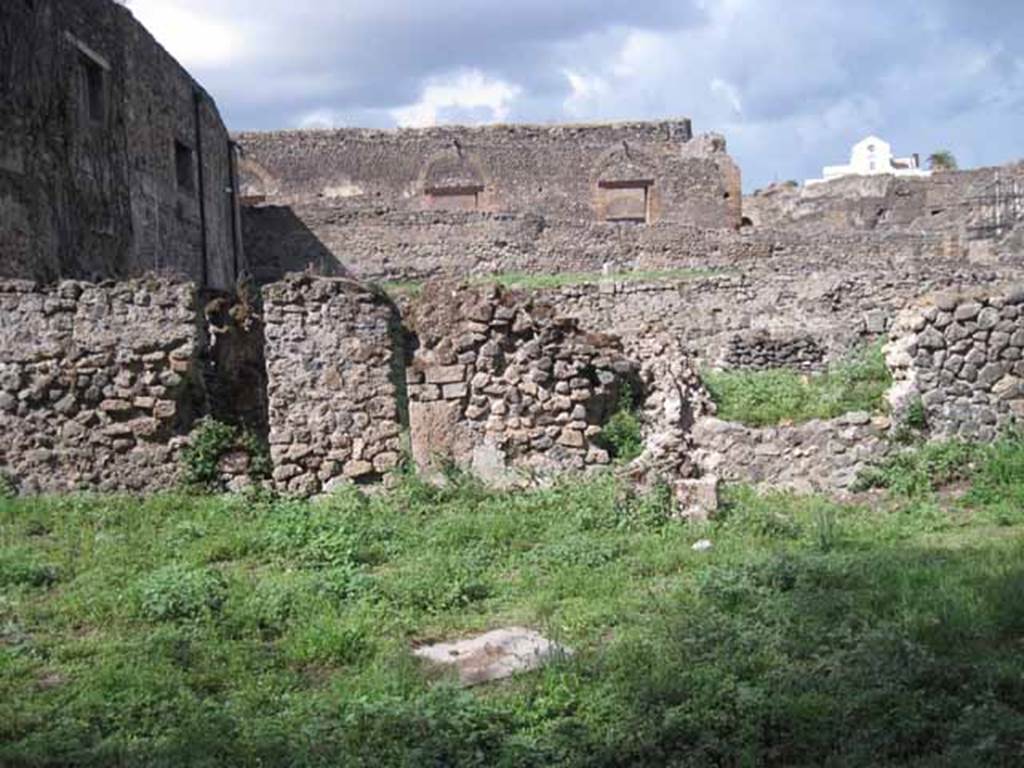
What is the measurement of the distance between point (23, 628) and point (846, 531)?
496cm

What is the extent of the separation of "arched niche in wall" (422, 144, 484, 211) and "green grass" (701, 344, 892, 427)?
1833 centimetres

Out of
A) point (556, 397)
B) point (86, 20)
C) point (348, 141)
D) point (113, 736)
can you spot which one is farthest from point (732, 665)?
point (348, 141)

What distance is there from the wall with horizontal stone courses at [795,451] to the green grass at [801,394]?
232 mm

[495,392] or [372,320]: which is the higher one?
[372,320]

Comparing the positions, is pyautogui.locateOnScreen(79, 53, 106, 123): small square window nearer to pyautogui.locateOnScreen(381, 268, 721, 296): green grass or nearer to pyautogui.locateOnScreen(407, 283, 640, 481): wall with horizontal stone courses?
pyautogui.locateOnScreen(381, 268, 721, 296): green grass

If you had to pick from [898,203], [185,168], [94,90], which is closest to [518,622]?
[94,90]

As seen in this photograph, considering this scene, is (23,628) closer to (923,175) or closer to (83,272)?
(83,272)

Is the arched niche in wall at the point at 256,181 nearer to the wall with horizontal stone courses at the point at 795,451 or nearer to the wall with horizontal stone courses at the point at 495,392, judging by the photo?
the wall with horizontal stone courses at the point at 495,392

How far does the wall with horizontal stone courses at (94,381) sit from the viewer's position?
8.85m

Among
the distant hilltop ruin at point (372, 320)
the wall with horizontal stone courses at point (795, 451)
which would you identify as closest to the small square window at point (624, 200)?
the distant hilltop ruin at point (372, 320)

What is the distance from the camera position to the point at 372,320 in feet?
29.7

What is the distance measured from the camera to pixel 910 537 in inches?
292

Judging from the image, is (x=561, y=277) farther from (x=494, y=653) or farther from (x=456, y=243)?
(x=494, y=653)

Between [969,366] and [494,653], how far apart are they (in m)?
5.72
